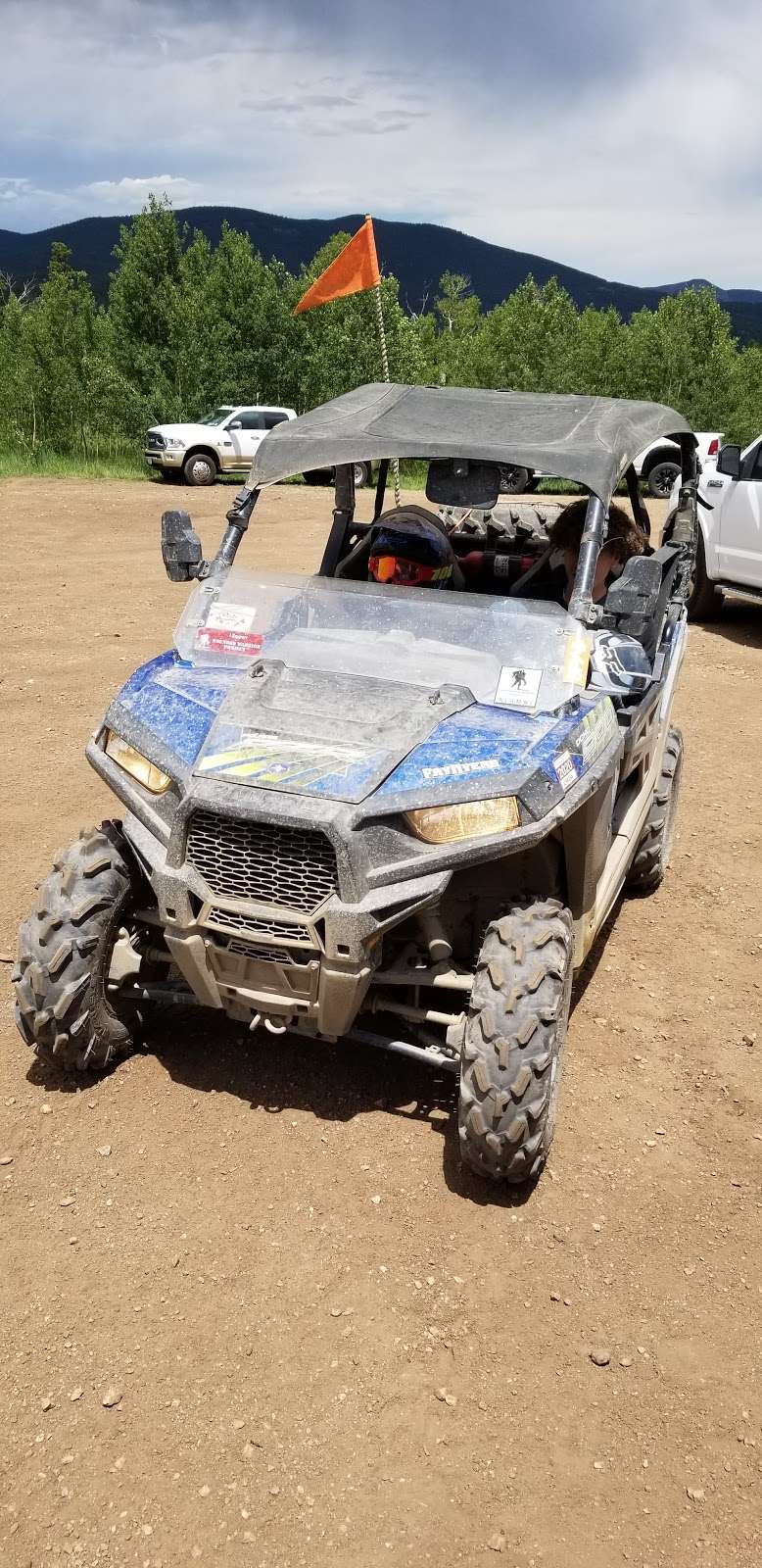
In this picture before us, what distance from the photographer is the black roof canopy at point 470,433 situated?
4105 millimetres

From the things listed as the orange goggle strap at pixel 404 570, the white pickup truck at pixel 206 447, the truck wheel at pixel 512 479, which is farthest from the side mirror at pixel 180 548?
the white pickup truck at pixel 206 447

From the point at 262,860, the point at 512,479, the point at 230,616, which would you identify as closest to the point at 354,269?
the point at 512,479

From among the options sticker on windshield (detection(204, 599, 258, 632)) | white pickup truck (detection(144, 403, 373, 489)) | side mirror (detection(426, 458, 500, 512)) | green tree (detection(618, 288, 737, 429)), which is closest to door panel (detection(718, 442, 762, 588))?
side mirror (detection(426, 458, 500, 512))

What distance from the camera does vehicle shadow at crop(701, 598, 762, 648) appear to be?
1109 cm

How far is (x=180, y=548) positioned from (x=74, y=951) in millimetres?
1642

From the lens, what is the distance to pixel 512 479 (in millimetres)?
5090

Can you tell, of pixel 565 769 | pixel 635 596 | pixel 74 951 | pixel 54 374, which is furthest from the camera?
pixel 54 374

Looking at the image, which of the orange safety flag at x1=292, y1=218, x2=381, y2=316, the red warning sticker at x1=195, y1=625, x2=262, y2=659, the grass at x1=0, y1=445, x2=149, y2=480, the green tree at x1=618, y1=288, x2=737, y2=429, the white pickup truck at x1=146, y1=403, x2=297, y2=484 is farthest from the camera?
Answer: the green tree at x1=618, y1=288, x2=737, y2=429

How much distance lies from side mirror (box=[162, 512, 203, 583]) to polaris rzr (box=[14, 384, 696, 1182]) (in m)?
0.01

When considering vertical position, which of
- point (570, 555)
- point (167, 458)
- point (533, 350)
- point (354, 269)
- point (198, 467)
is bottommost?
point (198, 467)

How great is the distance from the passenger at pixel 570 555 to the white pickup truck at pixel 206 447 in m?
19.1

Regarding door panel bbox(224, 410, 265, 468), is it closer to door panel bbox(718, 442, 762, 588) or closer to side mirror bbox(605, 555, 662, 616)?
door panel bbox(718, 442, 762, 588)

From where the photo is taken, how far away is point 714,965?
5047mm

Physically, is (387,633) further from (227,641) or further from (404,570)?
(404,570)
